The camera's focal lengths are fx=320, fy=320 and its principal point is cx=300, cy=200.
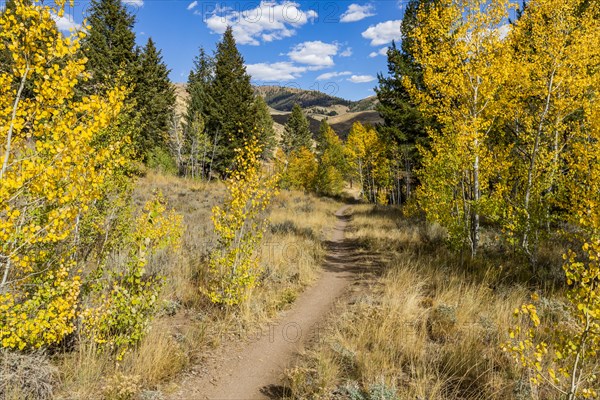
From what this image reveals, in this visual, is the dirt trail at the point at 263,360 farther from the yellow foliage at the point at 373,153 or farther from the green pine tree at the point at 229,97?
the green pine tree at the point at 229,97

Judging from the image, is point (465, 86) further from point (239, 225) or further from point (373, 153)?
point (373, 153)

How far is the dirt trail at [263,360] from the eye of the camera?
4684 millimetres

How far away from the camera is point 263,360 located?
5.46m

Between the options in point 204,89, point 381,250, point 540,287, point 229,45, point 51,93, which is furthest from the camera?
point 204,89

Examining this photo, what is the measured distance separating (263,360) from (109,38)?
27743 millimetres

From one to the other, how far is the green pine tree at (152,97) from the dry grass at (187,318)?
1693 centimetres

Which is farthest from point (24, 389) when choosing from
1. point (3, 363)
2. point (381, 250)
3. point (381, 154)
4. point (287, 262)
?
point (381, 154)

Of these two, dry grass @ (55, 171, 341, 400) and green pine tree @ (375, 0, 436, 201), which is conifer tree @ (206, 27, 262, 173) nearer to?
green pine tree @ (375, 0, 436, 201)

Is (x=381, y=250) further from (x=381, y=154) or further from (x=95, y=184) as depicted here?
(x=381, y=154)

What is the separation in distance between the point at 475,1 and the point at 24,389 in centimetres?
1373

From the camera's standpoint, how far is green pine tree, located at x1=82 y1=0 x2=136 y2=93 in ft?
75.7

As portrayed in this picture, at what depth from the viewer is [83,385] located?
4.16 meters

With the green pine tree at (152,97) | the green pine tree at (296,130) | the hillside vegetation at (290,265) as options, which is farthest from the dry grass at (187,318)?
the green pine tree at (296,130)

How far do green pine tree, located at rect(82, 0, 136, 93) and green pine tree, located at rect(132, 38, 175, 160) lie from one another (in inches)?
58.8
